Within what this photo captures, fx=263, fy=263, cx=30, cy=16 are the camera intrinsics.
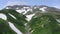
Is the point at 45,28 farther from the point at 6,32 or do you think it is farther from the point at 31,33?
the point at 6,32

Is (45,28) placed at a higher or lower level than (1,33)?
lower

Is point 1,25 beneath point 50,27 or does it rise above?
above

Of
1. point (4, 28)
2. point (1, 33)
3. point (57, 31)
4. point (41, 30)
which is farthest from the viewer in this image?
point (41, 30)

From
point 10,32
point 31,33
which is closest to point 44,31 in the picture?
point 31,33

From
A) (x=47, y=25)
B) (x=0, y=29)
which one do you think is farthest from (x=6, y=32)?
(x=47, y=25)

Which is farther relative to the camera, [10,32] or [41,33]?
[41,33]

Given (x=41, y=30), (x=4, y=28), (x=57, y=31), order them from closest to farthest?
(x=4, y=28) < (x=57, y=31) < (x=41, y=30)

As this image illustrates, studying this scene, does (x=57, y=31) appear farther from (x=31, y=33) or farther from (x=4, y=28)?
(x=4, y=28)

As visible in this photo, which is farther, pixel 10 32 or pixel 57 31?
pixel 57 31

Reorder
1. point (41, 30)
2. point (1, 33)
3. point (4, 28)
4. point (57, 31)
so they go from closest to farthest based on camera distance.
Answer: point (1, 33) < point (4, 28) < point (57, 31) < point (41, 30)
